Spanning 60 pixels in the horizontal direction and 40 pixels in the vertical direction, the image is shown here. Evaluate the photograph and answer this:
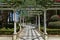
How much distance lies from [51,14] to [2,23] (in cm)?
813

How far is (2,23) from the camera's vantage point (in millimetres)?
30094

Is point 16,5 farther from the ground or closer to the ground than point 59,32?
farther from the ground

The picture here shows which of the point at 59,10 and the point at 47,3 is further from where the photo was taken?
the point at 59,10

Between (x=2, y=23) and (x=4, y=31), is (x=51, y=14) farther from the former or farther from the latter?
(x=4, y=31)

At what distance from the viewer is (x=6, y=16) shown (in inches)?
1287

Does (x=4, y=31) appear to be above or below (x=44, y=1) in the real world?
below

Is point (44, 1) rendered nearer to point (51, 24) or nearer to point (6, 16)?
point (51, 24)

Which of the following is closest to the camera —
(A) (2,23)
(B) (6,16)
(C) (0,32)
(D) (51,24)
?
(C) (0,32)

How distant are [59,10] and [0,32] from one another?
12.2m

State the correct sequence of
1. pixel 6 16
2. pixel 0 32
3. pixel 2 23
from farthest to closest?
pixel 6 16, pixel 2 23, pixel 0 32

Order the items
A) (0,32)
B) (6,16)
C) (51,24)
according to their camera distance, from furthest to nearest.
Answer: (6,16) < (51,24) < (0,32)

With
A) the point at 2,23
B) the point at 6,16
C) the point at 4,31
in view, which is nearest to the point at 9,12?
the point at 6,16

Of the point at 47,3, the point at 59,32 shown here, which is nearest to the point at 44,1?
the point at 47,3

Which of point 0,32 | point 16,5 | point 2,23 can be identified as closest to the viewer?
point 16,5
